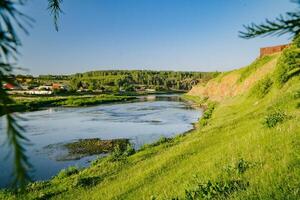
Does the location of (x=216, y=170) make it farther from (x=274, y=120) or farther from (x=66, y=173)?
(x=66, y=173)

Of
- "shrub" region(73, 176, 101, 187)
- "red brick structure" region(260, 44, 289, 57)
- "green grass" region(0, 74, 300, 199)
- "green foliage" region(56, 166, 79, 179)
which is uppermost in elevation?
"red brick structure" region(260, 44, 289, 57)

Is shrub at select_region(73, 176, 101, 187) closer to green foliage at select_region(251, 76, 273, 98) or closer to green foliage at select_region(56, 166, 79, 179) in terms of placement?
green foliage at select_region(56, 166, 79, 179)

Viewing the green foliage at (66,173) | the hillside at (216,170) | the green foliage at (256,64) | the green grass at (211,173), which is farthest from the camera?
the green foliage at (256,64)

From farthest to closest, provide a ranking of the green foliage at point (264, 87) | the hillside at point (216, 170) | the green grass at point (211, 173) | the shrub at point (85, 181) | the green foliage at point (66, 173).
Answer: the green foliage at point (264, 87) → the green foliage at point (66, 173) → the shrub at point (85, 181) → the green grass at point (211, 173) → the hillside at point (216, 170)

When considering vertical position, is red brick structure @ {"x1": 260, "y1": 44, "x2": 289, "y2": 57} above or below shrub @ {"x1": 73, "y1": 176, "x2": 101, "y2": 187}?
above

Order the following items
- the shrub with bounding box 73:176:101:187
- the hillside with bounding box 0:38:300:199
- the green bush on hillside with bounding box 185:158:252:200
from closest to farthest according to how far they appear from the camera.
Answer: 1. the hillside with bounding box 0:38:300:199
2. the green bush on hillside with bounding box 185:158:252:200
3. the shrub with bounding box 73:176:101:187

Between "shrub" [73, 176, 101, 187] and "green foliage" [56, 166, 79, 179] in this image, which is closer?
"shrub" [73, 176, 101, 187]

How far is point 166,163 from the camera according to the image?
20.4 meters

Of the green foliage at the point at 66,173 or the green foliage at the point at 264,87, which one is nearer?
the green foliage at the point at 66,173

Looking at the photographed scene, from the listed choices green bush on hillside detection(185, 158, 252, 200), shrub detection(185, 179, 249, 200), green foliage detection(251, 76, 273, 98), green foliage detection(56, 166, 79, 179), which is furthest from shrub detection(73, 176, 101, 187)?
green foliage detection(251, 76, 273, 98)

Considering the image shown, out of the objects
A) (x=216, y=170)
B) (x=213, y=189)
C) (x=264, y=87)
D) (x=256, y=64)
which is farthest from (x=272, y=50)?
(x=213, y=189)

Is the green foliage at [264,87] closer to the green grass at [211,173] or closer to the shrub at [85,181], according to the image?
the green grass at [211,173]

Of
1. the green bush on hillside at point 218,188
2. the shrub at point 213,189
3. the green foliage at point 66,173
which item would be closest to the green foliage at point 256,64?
the green foliage at point 66,173

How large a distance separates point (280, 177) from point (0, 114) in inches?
282
